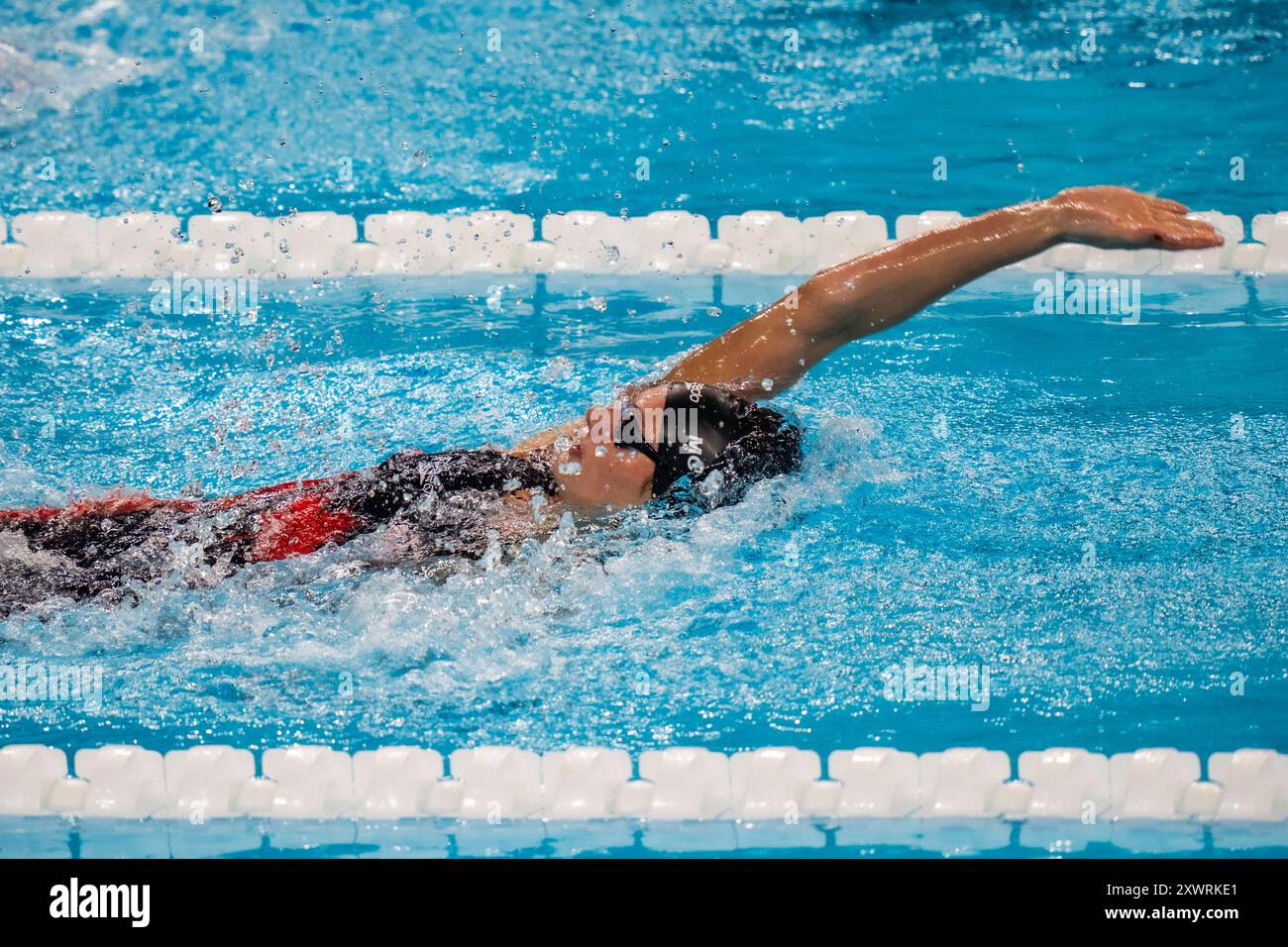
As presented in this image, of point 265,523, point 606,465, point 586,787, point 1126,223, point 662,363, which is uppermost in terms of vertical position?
point 1126,223

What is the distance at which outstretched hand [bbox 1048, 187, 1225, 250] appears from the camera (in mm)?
2582

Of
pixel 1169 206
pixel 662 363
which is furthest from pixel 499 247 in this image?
pixel 1169 206

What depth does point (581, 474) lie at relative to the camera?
2660 millimetres

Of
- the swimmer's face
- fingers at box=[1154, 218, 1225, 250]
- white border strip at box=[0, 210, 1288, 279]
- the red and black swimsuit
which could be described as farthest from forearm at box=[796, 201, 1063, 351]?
white border strip at box=[0, 210, 1288, 279]

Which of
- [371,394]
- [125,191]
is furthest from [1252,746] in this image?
[125,191]

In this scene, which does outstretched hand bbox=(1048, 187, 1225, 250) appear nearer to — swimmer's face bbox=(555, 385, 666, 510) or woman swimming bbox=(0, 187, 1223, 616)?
woman swimming bbox=(0, 187, 1223, 616)

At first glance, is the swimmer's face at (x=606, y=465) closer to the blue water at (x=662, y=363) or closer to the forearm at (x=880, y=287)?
the blue water at (x=662, y=363)

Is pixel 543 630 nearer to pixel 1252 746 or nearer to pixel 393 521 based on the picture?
pixel 393 521

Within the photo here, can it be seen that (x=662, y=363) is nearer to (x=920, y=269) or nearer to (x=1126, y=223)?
(x=920, y=269)

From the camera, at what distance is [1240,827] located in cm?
245

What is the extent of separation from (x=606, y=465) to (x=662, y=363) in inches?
45.0

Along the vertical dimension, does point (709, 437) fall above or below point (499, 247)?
below

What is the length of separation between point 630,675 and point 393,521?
540 millimetres

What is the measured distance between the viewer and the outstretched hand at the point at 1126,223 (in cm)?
258
